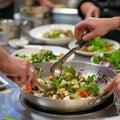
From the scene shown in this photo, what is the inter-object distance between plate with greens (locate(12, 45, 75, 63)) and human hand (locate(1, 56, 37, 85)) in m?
0.46

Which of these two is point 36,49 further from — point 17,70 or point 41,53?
point 17,70

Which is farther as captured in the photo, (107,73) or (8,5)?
(8,5)

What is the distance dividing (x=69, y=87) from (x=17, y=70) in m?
0.21

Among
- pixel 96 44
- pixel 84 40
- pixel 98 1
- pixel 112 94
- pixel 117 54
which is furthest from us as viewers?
pixel 98 1

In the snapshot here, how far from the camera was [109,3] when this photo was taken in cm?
225

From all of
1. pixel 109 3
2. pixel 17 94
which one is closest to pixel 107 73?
pixel 17 94

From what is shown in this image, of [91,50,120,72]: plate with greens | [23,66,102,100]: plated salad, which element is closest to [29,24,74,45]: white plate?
[91,50,120,72]: plate with greens

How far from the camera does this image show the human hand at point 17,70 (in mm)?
1131

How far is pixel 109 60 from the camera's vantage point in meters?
1.57

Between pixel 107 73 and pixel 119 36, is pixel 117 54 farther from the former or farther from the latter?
pixel 119 36

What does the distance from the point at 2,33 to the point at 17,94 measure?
0.70 m

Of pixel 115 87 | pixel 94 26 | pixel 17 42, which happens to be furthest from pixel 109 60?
pixel 17 42

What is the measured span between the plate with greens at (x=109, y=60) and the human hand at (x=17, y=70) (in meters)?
0.47

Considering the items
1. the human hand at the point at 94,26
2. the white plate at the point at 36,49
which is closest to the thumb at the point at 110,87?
the human hand at the point at 94,26
